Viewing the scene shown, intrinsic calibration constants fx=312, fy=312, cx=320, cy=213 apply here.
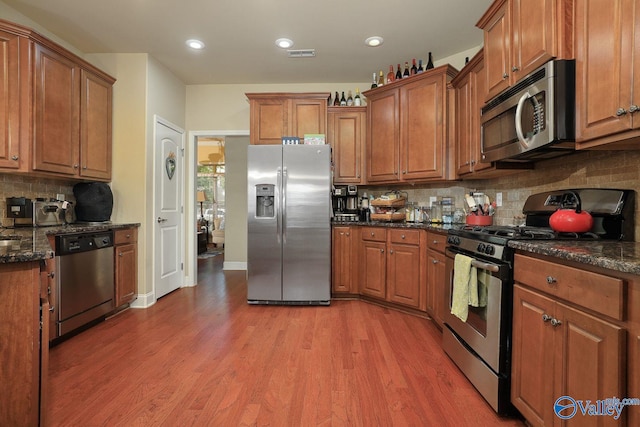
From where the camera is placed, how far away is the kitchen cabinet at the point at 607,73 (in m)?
1.29

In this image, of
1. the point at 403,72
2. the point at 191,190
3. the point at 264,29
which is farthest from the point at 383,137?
the point at 191,190

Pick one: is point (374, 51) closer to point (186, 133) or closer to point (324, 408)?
point (186, 133)

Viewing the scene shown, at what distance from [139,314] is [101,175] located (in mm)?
1495

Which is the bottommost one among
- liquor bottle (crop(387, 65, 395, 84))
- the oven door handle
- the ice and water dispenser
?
the oven door handle

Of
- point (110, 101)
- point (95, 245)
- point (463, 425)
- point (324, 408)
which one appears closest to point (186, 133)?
point (110, 101)

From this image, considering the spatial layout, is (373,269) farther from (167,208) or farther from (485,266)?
(167,208)

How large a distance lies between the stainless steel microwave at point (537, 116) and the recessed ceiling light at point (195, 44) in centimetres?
285

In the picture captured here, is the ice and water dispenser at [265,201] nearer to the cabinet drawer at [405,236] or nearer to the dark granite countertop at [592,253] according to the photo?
the cabinet drawer at [405,236]

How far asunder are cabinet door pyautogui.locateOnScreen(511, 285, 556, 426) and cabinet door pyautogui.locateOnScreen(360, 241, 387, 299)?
182 cm

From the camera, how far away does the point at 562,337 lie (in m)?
1.26

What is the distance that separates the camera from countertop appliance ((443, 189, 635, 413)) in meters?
1.63

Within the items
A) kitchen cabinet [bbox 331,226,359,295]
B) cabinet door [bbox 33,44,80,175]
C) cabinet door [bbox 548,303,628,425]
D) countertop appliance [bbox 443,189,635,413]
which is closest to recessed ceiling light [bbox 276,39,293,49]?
cabinet door [bbox 33,44,80,175]

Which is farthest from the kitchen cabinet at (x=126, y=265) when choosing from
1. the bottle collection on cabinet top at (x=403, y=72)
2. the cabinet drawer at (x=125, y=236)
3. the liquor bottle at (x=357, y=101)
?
the bottle collection on cabinet top at (x=403, y=72)

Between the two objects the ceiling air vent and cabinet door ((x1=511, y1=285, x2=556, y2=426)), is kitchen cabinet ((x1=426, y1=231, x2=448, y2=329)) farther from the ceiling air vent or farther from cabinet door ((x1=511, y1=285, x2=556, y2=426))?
the ceiling air vent
